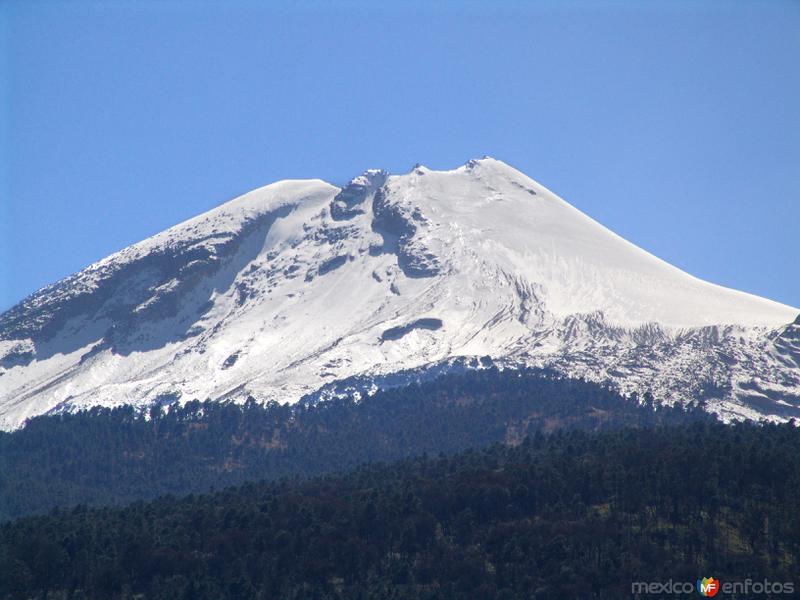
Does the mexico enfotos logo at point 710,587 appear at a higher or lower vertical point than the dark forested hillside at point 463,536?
lower

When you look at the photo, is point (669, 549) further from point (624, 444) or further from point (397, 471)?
point (397, 471)

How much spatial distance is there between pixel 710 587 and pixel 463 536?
36.2 m

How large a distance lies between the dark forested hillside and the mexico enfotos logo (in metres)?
1.59

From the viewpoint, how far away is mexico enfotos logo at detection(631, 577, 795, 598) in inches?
5148

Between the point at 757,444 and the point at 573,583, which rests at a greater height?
the point at 757,444

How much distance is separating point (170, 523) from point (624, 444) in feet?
222

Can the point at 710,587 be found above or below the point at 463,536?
below

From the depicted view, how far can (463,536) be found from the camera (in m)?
160

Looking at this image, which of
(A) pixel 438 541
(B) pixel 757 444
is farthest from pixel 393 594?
(B) pixel 757 444

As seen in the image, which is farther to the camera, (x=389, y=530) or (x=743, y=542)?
(x=389, y=530)

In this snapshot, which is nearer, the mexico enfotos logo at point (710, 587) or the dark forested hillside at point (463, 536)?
the mexico enfotos logo at point (710, 587)

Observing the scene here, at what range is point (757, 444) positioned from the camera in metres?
177

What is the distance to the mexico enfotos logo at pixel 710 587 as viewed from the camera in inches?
5148

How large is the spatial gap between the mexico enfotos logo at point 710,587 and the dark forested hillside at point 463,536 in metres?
1.59
